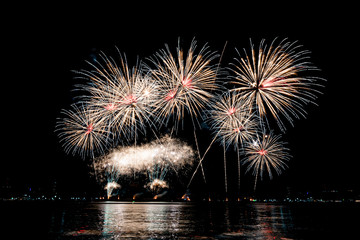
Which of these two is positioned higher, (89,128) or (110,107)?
(110,107)

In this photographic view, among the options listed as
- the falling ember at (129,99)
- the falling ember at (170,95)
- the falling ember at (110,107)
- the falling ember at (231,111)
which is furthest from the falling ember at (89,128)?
the falling ember at (231,111)

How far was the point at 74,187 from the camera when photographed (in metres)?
62.4

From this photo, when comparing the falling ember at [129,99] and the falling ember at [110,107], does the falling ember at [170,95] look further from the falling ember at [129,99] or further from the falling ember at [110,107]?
the falling ember at [110,107]

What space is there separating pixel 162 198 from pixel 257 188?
22.7m

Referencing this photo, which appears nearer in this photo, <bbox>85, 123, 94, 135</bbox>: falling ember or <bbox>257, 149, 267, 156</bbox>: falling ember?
<bbox>85, 123, 94, 135</bbox>: falling ember

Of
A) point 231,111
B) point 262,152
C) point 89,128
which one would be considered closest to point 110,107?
point 89,128

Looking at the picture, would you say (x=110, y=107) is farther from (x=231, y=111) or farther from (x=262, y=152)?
(x=262, y=152)

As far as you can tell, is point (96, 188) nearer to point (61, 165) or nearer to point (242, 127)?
point (61, 165)

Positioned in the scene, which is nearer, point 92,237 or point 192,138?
point 92,237

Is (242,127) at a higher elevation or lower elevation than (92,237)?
higher

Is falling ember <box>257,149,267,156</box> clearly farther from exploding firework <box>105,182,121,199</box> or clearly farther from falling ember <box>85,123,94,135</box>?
exploding firework <box>105,182,121,199</box>

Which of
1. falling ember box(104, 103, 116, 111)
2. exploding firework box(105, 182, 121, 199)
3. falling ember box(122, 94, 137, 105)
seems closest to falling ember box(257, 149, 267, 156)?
falling ember box(122, 94, 137, 105)

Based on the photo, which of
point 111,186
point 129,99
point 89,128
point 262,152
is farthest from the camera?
point 111,186

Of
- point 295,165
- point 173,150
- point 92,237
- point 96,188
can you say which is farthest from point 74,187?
point 92,237
